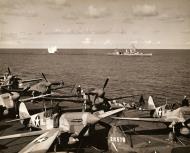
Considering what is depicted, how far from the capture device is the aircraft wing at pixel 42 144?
1467 cm

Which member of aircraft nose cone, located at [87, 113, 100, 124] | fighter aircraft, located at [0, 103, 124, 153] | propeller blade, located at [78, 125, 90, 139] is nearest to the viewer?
fighter aircraft, located at [0, 103, 124, 153]

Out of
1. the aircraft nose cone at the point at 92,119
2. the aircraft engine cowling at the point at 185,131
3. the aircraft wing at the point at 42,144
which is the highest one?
the aircraft nose cone at the point at 92,119

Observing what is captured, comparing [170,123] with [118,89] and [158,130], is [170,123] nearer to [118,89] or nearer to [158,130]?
[158,130]

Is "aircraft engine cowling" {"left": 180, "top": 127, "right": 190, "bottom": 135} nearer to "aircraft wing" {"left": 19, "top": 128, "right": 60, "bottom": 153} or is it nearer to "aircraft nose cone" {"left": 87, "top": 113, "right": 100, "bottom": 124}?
"aircraft nose cone" {"left": 87, "top": 113, "right": 100, "bottom": 124}

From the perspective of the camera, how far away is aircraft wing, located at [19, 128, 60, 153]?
48.1 feet

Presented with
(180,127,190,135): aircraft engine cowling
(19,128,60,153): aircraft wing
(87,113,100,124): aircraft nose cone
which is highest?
(87,113,100,124): aircraft nose cone

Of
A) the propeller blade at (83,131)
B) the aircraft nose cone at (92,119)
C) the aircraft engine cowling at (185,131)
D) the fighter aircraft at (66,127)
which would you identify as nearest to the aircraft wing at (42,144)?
the fighter aircraft at (66,127)

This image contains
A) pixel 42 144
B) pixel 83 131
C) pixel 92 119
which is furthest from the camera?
pixel 83 131

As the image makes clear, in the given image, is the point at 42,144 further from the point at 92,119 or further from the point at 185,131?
the point at 185,131

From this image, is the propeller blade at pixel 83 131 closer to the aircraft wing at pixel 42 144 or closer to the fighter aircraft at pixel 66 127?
the fighter aircraft at pixel 66 127

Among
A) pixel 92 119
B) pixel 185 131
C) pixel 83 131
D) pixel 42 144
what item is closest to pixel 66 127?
pixel 83 131

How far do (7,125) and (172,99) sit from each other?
33334 millimetres

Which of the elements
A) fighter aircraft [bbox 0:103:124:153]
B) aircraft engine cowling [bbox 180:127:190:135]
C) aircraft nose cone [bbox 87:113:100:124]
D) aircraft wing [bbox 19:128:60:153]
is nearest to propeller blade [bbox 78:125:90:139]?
fighter aircraft [bbox 0:103:124:153]

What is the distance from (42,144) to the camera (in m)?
15.2
